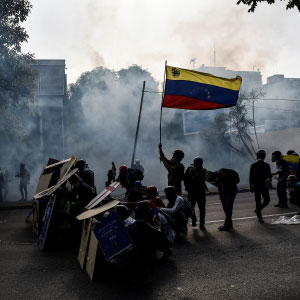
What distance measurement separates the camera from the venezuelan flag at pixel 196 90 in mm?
9969

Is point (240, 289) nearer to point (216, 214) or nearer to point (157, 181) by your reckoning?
point (216, 214)

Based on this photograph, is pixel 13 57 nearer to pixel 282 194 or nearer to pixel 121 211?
pixel 282 194

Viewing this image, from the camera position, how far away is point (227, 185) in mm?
9016

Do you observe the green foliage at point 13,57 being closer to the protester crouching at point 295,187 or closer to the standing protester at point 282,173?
the standing protester at point 282,173

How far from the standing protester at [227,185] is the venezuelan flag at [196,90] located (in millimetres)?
2015

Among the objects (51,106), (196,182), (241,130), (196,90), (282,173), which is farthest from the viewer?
(51,106)

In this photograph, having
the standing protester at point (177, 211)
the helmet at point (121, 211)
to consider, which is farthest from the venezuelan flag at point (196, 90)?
the helmet at point (121, 211)

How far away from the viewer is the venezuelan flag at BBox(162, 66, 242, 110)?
392 inches

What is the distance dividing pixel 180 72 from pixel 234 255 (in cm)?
492

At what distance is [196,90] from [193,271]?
5416mm

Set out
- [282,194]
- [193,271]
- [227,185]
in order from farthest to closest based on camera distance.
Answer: [282,194] → [227,185] → [193,271]

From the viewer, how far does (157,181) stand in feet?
115

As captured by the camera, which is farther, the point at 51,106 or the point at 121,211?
the point at 51,106

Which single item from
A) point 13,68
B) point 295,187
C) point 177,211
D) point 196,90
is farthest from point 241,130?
point 295,187
